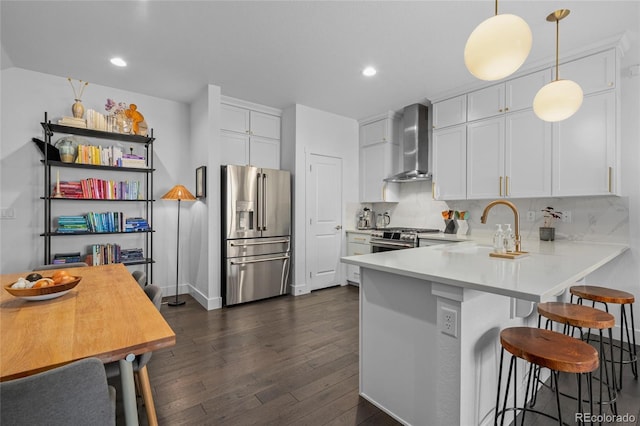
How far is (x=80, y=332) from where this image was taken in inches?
45.2

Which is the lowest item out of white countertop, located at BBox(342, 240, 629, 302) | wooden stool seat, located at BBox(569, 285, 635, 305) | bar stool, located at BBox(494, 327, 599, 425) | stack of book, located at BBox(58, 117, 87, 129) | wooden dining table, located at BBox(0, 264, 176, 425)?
bar stool, located at BBox(494, 327, 599, 425)

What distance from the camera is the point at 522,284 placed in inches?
49.7

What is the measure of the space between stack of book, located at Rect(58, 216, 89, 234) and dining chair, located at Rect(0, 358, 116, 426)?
326 centimetres

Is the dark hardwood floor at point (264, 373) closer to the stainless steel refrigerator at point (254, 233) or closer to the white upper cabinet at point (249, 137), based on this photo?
the stainless steel refrigerator at point (254, 233)

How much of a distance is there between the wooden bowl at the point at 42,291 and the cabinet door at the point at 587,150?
158 inches

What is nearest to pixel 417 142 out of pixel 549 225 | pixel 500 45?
pixel 549 225

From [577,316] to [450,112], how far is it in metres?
2.86

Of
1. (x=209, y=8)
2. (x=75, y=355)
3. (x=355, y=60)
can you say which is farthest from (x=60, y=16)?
(x=75, y=355)

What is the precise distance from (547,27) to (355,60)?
1.65 m

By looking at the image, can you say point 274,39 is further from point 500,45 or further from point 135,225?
point 135,225

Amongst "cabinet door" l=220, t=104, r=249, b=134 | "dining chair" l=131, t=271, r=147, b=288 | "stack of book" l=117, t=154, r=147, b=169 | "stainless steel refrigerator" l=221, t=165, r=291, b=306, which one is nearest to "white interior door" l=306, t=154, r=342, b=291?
"stainless steel refrigerator" l=221, t=165, r=291, b=306

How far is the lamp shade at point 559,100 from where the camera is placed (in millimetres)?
1951

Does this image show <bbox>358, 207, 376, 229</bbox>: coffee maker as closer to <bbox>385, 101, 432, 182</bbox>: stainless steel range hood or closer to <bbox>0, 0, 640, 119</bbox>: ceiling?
<bbox>385, 101, 432, 182</bbox>: stainless steel range hood

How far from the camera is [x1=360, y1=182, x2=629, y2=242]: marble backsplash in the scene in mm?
2902
